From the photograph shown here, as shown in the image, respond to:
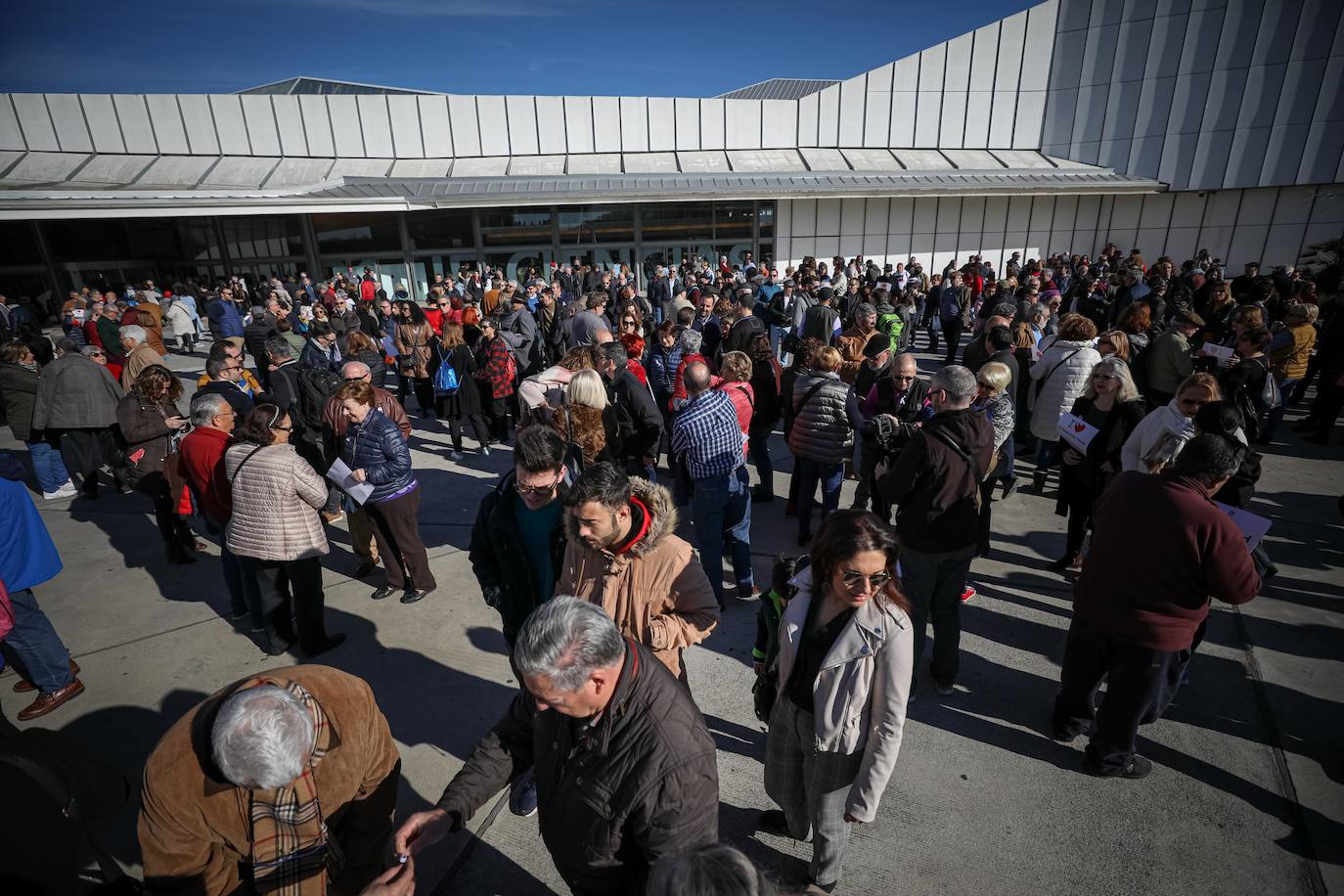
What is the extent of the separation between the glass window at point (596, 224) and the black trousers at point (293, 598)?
63.3 feet

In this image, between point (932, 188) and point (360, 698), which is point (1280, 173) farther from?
point (360, 698)

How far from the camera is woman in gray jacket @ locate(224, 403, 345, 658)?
370 cm

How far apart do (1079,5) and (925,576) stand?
27.0m

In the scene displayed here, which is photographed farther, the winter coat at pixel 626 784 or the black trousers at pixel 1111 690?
the black trousers at pixel 1111 690

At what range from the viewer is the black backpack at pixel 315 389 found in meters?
6.15

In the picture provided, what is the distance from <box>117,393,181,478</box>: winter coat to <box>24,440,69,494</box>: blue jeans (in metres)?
2.89

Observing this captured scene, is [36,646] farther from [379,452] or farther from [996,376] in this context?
[996,376]

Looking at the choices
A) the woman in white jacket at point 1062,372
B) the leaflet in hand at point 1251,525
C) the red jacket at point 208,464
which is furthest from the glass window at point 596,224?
the leaflet in hand at point 1251,525

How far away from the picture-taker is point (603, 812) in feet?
5.56

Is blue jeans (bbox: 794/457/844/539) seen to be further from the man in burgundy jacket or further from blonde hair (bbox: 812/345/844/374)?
the man in burgundy jacket

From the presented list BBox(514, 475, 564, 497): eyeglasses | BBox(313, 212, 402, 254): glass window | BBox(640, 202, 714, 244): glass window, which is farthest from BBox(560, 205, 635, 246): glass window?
BBox(514, 475, 564, 497): eyeglasses

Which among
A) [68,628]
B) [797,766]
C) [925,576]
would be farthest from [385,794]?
[68,628]

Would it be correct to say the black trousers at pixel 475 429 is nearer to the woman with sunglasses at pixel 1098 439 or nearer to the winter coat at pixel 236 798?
the winter coat at pixel 236 798

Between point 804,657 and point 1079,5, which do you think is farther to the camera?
point 1079,5
